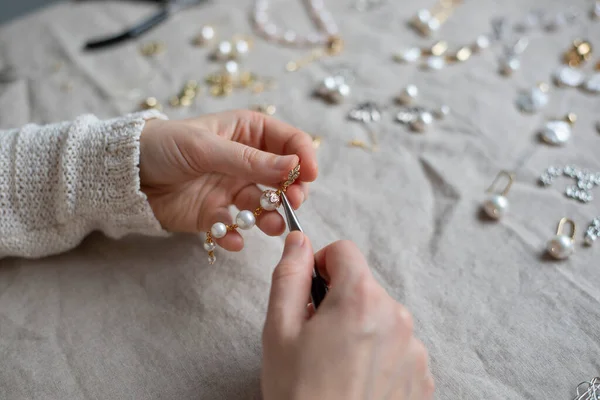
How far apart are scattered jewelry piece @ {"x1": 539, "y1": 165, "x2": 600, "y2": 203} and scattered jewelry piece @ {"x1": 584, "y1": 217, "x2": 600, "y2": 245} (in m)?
0.05

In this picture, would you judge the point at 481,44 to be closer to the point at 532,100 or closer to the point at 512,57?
the point at 512,57

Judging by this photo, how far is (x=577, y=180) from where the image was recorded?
0.93 metres

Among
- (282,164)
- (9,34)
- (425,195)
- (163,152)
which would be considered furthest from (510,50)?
(9,34)

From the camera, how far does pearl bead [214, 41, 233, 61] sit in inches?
47.5

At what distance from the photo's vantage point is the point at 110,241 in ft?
2.86

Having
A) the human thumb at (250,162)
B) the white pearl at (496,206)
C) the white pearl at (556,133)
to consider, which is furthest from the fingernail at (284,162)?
the white pearl at (556,133)

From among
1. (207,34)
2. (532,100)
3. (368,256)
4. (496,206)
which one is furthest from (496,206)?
(207,34)

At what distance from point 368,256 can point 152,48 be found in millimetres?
816

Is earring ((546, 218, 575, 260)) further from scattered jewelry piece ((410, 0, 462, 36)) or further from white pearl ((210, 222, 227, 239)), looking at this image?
scattered jewelry piece ((410, 0, 462, 36))

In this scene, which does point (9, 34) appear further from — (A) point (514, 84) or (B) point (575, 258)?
(B) point (575, 258)

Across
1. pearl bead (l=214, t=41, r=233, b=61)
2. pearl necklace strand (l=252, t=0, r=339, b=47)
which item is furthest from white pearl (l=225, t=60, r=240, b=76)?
pearl necklace strand (l=252, t=0, r=339, b=47)

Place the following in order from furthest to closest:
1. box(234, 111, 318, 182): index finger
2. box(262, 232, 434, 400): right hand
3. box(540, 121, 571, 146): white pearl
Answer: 1. box(540, 121, 571, 146): white pearl
2. box(234, 111, 318, 182): index finger
3. box(262, 232, 434, 400): right hand

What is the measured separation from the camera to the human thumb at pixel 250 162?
0.70m

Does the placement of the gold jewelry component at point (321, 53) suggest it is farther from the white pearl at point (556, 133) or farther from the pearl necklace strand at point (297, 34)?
the white pearl at point (556, 133)
